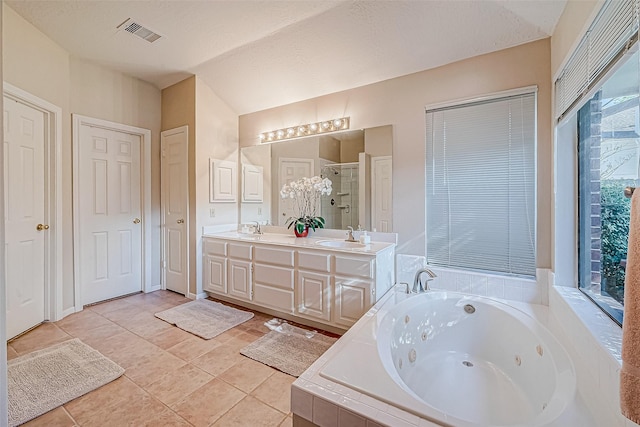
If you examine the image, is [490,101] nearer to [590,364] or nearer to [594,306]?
[594,306]

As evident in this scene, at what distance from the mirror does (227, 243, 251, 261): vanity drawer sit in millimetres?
578

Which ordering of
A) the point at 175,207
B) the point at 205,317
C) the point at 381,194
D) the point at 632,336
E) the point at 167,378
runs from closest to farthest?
the point at 632,336 < the point at 167,378 < the point at 381,194 < the point at 205,317 < the point at 175,207

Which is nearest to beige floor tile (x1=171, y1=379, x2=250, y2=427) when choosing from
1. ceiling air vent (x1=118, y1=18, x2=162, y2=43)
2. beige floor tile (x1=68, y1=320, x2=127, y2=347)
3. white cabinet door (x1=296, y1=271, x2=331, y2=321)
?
white cabinet door (x1=296, y1=271, x2=331, y2=321)

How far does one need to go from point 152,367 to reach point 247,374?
690 millimetres

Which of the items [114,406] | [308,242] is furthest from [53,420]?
[308,242]

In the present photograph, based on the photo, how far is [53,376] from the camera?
6.04 feet

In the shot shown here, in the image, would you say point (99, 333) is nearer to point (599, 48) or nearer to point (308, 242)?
point (308, 242)

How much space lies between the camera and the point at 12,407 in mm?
1568

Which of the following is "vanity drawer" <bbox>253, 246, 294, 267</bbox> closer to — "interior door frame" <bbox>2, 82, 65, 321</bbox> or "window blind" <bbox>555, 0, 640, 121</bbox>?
"interior door frame" <bbox>2, 82, 65, 321</bbox>

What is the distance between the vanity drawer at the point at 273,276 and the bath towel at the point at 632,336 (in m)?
2.23

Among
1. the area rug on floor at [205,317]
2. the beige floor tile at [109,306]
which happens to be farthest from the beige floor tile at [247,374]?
the beige floor tile at [109,306]

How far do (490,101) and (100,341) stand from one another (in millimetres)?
3735

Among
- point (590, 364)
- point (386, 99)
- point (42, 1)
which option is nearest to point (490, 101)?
point (386, 99)

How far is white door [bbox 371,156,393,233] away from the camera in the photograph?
2.66 m
